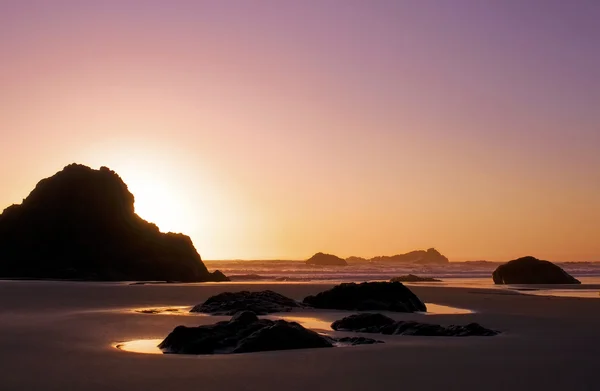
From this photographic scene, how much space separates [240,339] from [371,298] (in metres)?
11.8

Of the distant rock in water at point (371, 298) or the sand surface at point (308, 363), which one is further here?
the distant rock in water at point (371, 298)

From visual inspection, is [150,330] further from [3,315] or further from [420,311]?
[420,311]

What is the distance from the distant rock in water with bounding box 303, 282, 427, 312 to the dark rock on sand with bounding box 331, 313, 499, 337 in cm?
657

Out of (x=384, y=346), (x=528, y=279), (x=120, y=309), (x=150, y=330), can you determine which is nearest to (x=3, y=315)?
(x=120, y=309)

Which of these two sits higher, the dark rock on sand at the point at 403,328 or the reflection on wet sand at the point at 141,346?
the dark rock on sand at the point at 403,328

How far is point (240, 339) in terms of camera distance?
11336 millimetres

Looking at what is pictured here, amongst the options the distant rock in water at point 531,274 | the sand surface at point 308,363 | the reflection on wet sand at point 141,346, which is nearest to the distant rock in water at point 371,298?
the sand surface at point 308,363

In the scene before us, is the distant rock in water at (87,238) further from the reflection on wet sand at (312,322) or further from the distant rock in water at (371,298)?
the reflection on wet sand at (312,322)

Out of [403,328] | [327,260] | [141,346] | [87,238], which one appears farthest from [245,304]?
[327,260]

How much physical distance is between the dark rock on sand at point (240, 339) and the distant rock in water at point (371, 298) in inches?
414

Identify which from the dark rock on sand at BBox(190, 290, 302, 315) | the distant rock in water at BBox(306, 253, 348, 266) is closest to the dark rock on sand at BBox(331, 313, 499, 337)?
the dark rock on sand at BBox(190, 290, 302, 315)

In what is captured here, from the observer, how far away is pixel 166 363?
939 centimetres

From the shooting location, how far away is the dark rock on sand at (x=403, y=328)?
538 inches

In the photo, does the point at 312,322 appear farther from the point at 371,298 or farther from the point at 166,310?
the point at 166,310
